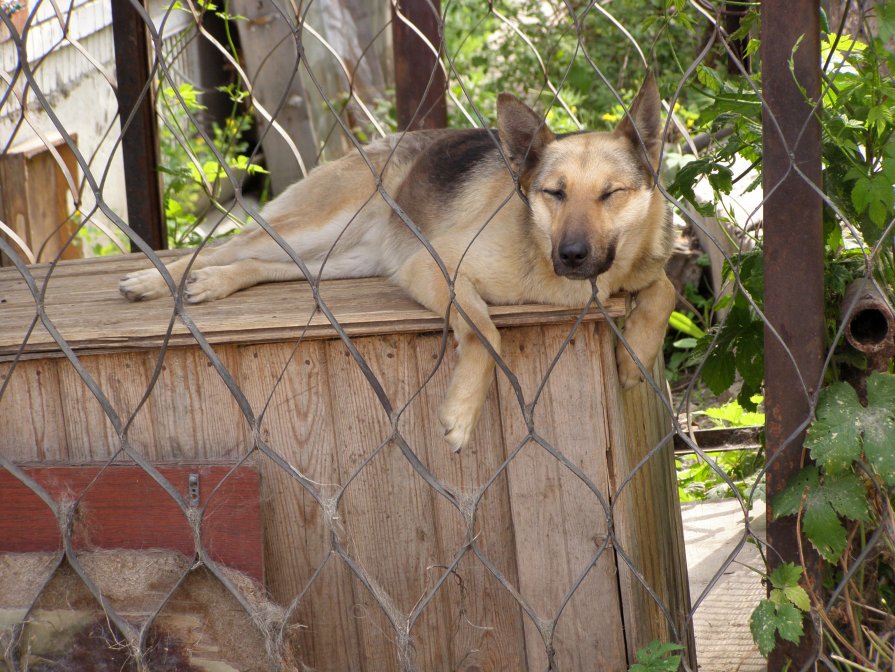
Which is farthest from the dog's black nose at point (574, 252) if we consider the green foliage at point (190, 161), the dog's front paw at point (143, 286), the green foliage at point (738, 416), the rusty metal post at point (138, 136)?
the green foliage at point (190, 161)

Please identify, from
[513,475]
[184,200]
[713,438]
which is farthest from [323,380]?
[184,200]

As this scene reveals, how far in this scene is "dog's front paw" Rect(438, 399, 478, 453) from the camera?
2.27 meters

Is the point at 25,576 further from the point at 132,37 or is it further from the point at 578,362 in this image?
the point at 132,37

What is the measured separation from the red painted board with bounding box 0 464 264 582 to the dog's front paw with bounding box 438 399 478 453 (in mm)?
486

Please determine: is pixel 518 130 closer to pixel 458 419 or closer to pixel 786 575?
pixel 458 419

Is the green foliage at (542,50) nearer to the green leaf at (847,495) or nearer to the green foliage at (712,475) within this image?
the green foliage at (712,475)

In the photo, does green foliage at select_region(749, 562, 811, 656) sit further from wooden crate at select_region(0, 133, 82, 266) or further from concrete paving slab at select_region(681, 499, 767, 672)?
wooden crate at select_region(0, 133, 82, 266)

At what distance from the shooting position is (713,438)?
4.32 meters

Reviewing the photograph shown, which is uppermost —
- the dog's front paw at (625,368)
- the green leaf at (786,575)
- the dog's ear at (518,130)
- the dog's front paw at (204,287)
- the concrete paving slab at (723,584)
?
the dog's ear at (518,130)

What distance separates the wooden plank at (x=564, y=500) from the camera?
2.27 metres

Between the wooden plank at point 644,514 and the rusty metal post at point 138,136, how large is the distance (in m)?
2.24

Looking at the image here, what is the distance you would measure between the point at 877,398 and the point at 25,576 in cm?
203


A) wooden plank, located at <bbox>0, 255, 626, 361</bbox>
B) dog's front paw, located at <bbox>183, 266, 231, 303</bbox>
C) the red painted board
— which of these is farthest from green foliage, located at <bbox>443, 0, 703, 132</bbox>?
the red painted board

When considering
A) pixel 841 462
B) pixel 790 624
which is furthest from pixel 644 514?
pixel 841 462
